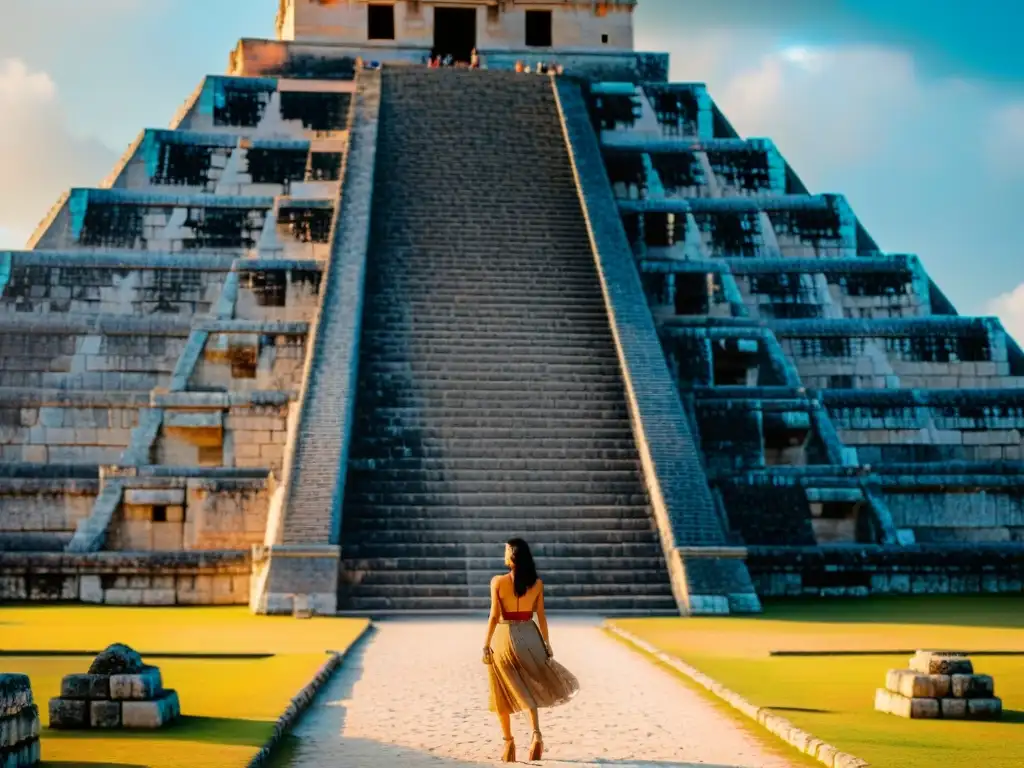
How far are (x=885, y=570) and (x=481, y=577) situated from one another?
4.93m

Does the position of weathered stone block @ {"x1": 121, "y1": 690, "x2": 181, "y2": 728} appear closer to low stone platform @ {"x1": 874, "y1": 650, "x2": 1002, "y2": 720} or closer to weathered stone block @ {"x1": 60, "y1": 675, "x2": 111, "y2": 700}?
weathered stone block @ {"x1": 60, "y1": 675, "x2": 111, "y2": 700}

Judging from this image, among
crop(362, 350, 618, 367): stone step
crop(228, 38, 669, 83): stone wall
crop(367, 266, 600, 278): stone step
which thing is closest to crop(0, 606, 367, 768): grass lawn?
crop(362, 350, 618, 367): stone step

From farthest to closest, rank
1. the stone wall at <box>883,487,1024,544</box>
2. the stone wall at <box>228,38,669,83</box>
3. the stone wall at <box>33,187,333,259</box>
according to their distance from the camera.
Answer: the stone wall at <box>228,38,669,83</box> → the stone wall at <box>33,187,333,259</box> → the stone wall at <box>883,487,1024,544</box>

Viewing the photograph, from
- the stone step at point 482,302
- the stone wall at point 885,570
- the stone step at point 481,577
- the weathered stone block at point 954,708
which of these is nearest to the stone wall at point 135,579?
the stone step at point 481,577

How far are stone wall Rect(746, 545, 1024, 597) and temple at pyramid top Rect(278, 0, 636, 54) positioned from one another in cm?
1762

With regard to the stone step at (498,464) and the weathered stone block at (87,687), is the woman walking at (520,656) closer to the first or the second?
the weathered stone block at (87,687)

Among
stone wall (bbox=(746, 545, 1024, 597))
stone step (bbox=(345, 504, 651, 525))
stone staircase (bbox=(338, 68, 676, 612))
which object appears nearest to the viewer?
stone staircase (bbox=(338, 68, 676, 612))

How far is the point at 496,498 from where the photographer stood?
710 inches

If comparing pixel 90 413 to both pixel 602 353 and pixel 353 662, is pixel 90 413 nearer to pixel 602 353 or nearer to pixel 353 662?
pixel 602 353

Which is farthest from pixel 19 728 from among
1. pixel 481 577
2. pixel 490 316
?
pixel 490 316

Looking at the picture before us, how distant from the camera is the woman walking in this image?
822cm

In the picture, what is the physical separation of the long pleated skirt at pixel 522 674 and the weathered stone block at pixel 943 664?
225 cm

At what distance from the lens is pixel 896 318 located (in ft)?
78.9

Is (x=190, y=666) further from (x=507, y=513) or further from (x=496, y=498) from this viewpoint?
(x=496, y=498)
